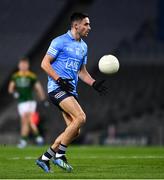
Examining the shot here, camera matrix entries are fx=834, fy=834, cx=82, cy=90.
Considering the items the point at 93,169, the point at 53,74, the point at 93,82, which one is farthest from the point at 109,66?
the point at 93,169

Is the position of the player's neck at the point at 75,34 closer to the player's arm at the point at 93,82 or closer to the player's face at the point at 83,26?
the player's face at the point at 83,26

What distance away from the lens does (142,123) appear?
28.8 m

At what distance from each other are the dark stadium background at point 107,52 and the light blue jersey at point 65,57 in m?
15.4

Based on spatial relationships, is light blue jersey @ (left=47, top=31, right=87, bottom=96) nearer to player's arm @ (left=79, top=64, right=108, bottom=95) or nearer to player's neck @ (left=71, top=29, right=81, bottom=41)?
player's neck @ (left=71, top=29, right=81, bottom=41)

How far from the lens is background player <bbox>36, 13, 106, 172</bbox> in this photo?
468 inches

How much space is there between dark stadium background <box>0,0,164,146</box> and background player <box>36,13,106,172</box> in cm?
1542

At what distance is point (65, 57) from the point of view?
12.2m

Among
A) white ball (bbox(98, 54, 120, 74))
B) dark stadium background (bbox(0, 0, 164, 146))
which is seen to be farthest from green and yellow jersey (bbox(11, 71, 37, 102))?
white ball (bbox(98, 54, 120, 74))

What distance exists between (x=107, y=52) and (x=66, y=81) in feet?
65.3

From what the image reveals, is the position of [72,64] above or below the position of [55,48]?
below

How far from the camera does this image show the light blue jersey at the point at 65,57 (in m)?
12.1

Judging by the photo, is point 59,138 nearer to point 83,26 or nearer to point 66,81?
point 66,81

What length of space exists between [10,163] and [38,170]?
168 cm

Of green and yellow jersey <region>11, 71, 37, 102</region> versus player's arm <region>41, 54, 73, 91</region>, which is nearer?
player's arm <region>41, 54, 73, 91</region>
